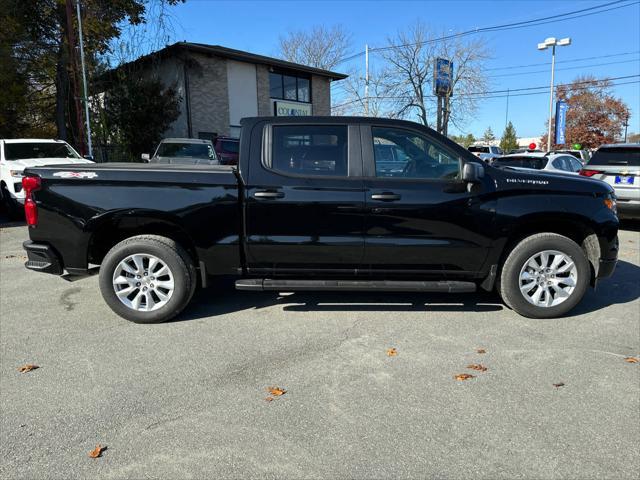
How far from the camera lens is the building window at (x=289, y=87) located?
81.6 feet

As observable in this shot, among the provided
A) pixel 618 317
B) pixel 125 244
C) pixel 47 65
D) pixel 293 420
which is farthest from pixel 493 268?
pixel 47 65

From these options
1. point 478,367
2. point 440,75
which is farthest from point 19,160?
point 440,75

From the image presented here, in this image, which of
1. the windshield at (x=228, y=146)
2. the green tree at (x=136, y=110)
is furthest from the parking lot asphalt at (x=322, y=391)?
the green tree at (x=136, y=110)

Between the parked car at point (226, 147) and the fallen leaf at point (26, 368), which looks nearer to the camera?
the fallen leaf at point (26, 368)

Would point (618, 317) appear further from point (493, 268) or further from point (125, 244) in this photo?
point (125, 244)

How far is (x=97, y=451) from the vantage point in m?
2.48

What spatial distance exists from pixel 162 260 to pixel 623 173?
8650 mm

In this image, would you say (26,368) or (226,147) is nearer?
(26,368)

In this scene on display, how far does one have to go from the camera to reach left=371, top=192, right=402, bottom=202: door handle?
4.20 metres

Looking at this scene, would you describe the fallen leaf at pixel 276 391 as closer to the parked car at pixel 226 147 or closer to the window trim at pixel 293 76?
the parked car at pixel 226 147

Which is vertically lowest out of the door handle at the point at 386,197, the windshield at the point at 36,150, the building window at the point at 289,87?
the door handle at the point at 386,197

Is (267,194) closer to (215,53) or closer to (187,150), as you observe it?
(187,150)

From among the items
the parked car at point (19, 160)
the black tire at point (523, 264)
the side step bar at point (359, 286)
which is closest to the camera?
the side step bar at point (359, 286)

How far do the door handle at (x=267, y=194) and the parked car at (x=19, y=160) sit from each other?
756 cm
